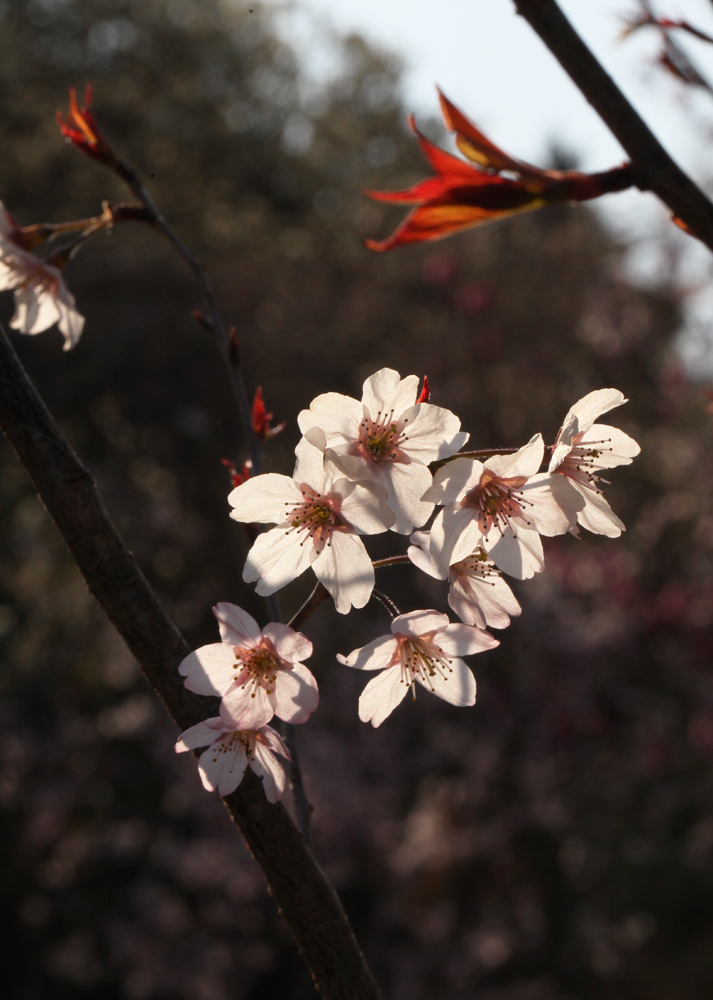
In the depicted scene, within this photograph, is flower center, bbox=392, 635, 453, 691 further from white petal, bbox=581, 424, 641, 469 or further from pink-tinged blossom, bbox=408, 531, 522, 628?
white petal, bbox=581, 424, 641, 469

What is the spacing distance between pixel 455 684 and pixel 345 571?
0.19m

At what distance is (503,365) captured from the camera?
736 cm

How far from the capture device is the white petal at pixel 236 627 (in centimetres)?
72

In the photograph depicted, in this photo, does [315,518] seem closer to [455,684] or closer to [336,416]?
[336,416]

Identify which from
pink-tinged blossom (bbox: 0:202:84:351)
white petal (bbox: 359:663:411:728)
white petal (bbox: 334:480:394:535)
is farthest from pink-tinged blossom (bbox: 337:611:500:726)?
pink-tinged blossom (bbox: 0:202:84:351)

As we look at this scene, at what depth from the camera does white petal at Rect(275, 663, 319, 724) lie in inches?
27.9

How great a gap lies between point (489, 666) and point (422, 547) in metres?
4.63

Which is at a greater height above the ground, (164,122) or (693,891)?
(164,122)

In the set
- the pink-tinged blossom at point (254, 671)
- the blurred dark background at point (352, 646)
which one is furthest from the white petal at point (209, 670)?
the blurred dark background at point (352, 646)

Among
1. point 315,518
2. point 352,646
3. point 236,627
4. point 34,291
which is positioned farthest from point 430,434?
point 352,646

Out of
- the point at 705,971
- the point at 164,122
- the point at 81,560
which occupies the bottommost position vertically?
the point at 705,971

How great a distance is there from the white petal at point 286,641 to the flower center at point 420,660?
0.12 metres

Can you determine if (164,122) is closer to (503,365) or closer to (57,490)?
(503,365)

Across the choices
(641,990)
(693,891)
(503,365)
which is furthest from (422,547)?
(503,365)
